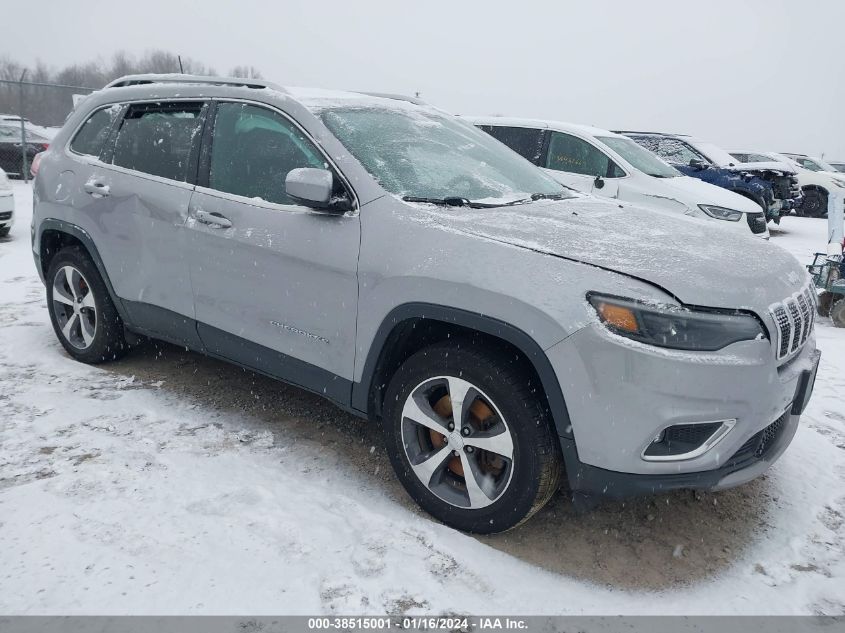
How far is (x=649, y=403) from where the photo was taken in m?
2.25

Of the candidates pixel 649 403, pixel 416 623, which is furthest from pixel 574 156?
pixel 416 623

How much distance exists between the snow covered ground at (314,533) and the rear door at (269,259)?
1.61 ft

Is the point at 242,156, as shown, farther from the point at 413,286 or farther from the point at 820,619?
the point at 820,619

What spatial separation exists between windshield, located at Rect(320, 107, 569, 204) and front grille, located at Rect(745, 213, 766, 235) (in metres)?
6.31

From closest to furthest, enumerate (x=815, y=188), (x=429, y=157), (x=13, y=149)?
(x=429, y=157), (x=13, y=149), (x=815, y=188)

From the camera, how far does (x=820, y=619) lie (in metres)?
2.35

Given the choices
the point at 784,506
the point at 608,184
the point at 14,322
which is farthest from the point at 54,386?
the point at 608,184

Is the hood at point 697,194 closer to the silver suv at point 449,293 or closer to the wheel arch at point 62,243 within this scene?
the silver suv at point 449,293

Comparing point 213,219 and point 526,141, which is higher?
point 526,141

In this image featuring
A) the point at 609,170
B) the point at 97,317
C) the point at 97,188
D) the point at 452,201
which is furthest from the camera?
the point at 609,170

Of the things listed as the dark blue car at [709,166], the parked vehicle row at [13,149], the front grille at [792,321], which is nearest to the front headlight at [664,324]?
the front grille at [792,321]

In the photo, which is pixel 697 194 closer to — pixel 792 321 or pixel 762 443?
pixel 792 321

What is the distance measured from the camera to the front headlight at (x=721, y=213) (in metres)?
8.46

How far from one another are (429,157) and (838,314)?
16.2 feet
